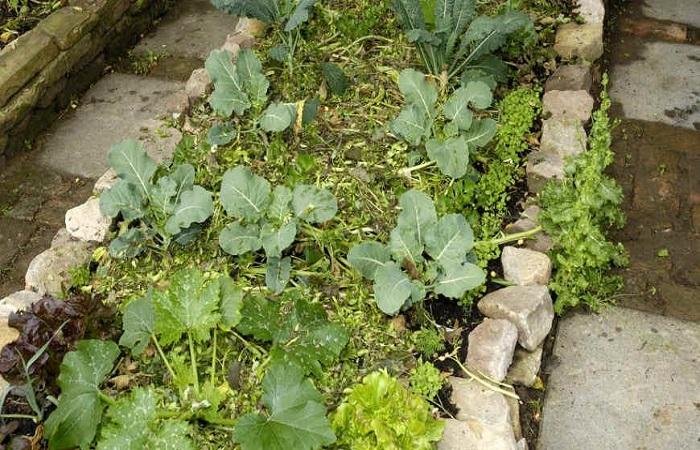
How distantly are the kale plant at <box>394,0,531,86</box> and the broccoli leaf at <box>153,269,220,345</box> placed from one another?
158cm

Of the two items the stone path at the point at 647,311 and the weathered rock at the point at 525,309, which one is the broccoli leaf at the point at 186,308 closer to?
the weathered rock at the point at 525,309

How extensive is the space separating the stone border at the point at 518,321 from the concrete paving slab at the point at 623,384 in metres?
0.15

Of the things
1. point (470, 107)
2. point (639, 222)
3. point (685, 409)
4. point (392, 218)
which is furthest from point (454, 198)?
point (685, 409)

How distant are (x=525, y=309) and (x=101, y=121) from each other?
289 centimetres

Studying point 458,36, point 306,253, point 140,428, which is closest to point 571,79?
point 458,36

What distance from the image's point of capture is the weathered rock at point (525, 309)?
2994 millimetres

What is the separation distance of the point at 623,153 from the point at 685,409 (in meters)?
1.58

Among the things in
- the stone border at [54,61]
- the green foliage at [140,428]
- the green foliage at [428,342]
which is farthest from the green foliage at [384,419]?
the stone border at [54,61]

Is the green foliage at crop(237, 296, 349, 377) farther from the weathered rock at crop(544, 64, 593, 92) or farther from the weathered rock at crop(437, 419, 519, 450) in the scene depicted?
the weathered rock at crop(544, 64, 593, 92)

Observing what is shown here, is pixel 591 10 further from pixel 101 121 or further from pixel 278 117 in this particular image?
pixel 101 121

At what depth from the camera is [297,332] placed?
285 centimetres

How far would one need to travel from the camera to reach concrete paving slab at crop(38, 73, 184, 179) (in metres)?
4.46

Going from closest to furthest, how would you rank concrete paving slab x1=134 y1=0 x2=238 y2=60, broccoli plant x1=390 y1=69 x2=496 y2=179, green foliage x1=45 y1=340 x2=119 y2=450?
green foliage x1=45 y1=340 x2=119 y2=450
broccoli plant x1=390 y1=69 x2=496 y2=179
concrete paving slab x1=134 y1=0 x2=238 y2=60

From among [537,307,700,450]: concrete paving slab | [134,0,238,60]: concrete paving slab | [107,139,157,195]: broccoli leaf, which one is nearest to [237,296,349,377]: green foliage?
[107,139,157,195]: broccoli leaf
